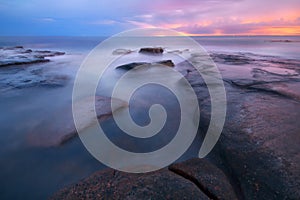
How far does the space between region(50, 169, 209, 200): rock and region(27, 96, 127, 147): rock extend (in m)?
1.71

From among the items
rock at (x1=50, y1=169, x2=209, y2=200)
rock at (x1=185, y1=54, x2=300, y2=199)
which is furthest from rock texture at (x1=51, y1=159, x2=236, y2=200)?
rock at (x1=185, y1=54, x2=300, y2=199)

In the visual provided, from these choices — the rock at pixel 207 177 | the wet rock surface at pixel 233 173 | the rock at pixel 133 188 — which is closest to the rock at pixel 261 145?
the wet rock surface at pixel 233 173

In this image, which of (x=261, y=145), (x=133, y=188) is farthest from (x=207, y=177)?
(x=261, y=145)

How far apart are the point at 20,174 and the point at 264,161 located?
4294 mm

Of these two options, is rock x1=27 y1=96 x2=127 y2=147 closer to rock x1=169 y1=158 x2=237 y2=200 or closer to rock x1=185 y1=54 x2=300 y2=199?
rock x1=169 y1=158 x2=237 y2=200

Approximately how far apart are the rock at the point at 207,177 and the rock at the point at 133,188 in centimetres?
15

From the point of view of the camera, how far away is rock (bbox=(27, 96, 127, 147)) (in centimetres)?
429

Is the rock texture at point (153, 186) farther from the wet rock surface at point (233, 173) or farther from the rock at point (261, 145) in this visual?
the rock at point (261, 145)

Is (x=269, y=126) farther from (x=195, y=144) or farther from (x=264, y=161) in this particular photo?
(x=195, y=144)

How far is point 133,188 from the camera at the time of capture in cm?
266

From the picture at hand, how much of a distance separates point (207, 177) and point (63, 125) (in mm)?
3815

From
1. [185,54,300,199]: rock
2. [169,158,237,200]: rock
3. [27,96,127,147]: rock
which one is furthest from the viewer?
[27,96,127,147]: rock

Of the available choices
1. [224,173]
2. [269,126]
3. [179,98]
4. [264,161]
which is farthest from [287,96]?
[224,173]

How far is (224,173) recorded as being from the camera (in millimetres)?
3164
